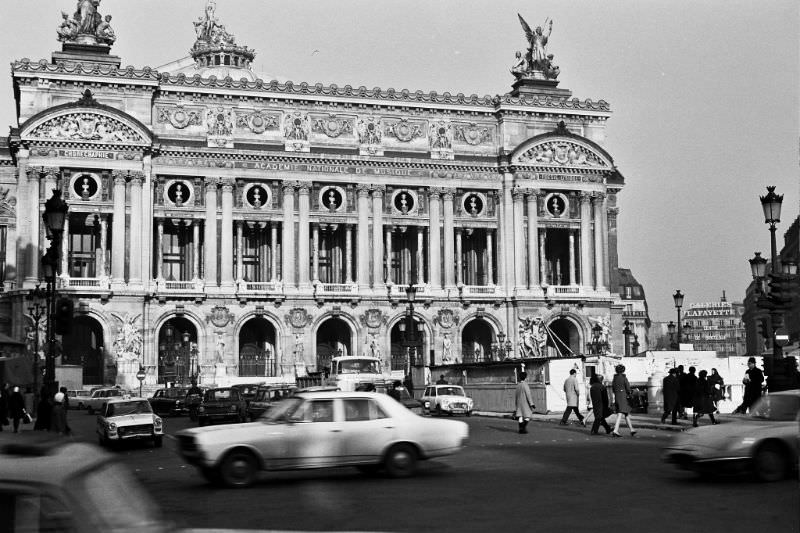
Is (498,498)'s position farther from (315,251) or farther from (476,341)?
(476,341)

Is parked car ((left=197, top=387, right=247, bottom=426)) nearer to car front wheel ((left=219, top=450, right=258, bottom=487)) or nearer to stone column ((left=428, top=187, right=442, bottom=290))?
car front wheel ((left=219, top=450, right=258, bottom=487))

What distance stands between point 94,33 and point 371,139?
1977 cm

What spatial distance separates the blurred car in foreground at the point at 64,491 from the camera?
6840 mm

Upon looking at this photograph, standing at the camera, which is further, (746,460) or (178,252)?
(178,252)

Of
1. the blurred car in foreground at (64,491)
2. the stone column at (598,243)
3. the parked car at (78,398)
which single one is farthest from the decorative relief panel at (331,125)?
the blurred car in foreground at (64,491)

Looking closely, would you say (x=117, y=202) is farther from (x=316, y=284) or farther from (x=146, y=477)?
(x=146, y=477)

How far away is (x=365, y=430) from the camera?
63.8 ft

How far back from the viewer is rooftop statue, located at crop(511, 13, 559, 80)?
276ft

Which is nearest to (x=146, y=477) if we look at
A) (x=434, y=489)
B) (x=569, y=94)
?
(x=434, y=489)

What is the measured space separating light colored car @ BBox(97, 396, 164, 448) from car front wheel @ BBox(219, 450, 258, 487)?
12.5 meters

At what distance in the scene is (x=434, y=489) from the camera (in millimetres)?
17719

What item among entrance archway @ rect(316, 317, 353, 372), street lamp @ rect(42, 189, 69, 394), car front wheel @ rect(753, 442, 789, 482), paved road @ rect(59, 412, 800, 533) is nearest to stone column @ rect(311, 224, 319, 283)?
entrance archway @ rect(316, 317, 353, 372)

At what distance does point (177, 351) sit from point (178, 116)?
15.4 meters

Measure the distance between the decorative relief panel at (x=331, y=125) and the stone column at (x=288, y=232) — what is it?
4.41m
